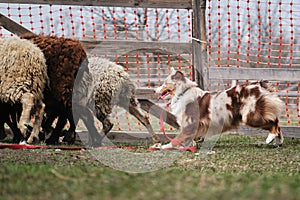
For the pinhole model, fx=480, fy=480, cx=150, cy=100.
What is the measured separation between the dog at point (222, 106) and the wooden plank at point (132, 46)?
97 cm

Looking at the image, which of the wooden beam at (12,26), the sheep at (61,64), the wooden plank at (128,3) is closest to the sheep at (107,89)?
the sheep at (61,64)

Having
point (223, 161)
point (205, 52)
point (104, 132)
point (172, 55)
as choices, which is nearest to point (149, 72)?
point (172, 55)

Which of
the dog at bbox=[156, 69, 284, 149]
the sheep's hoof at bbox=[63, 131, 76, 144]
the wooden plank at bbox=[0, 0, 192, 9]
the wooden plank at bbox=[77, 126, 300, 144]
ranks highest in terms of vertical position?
the wooden plank at bbox=[0, 0, 192, 9]

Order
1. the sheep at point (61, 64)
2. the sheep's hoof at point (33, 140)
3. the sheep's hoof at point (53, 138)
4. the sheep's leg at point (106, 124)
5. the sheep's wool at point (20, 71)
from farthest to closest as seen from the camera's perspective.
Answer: the sheep's hoof at point (53, 138) < the sheep's leg at point (106, 124) < the sheep's hoof at point (33, 140) < the sheep at point (61, 64) < the sheep's wool at point (20, 71)

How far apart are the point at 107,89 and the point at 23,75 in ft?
4.23

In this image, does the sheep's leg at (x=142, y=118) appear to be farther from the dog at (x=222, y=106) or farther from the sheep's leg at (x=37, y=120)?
the sheep's leg at (x=37, y=120)

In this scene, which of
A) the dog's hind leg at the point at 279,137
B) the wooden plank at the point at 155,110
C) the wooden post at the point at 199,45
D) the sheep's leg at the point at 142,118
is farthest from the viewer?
the wooden plank at the point at 155,110

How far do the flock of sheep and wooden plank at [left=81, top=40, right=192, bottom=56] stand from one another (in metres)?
0.57

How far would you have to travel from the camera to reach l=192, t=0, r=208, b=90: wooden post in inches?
317

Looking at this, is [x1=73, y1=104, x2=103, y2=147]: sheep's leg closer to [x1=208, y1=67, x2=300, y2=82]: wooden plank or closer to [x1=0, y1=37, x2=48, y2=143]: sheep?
[x1=0, y1=37, x2=48, y2=143]: sheep

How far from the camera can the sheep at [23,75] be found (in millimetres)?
6609

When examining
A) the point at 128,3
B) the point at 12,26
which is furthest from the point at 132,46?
the point at 12,26

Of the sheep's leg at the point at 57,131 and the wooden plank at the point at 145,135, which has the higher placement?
the sheep's leg at the point at 57,131

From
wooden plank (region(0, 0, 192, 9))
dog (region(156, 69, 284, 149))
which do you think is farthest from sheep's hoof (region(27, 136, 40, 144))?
wooden plank (region(0, 0, 192, 9))
